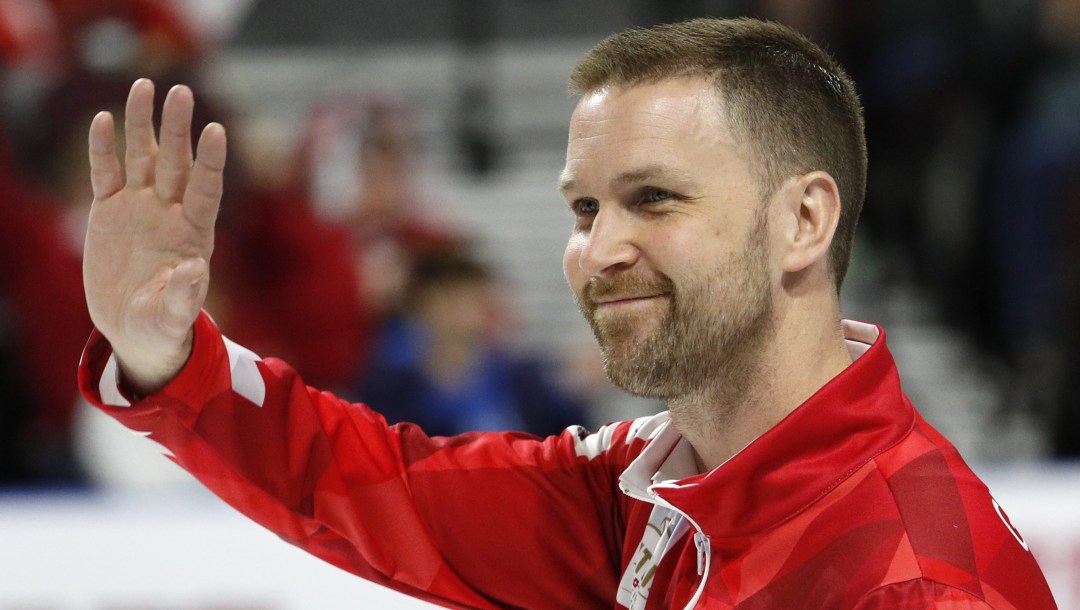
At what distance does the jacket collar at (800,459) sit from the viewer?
190 centimetres

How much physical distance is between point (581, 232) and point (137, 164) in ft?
2.14

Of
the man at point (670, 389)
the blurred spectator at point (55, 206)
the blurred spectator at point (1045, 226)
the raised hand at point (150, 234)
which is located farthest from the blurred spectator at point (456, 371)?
the raised hand at point (150, 234)

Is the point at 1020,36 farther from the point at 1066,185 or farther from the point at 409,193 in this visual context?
the point at 409,193

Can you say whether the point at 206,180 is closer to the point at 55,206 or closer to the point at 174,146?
the point at 174,146

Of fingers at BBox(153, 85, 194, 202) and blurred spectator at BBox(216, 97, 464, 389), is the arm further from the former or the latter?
blurred spectator at BBox(216, 97, 464, 389)

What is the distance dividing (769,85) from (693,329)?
0.39 m

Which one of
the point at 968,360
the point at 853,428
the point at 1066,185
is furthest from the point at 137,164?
the point at 968,360

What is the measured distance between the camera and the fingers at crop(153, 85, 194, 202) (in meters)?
1.91

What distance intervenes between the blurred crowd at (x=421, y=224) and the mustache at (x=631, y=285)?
9.42 ft

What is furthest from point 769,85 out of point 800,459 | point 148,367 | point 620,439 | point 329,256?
point 329,256

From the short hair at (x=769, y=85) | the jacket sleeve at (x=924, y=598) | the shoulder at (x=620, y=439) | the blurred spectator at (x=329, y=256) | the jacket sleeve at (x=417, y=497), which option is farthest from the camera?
the blurred spectator at (x=329, y=256)

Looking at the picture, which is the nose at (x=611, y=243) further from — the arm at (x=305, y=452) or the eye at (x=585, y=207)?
the arm at (x=305, y=452)

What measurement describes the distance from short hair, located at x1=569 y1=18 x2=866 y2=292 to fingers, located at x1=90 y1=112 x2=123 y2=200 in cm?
71

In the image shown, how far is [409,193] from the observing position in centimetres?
604
